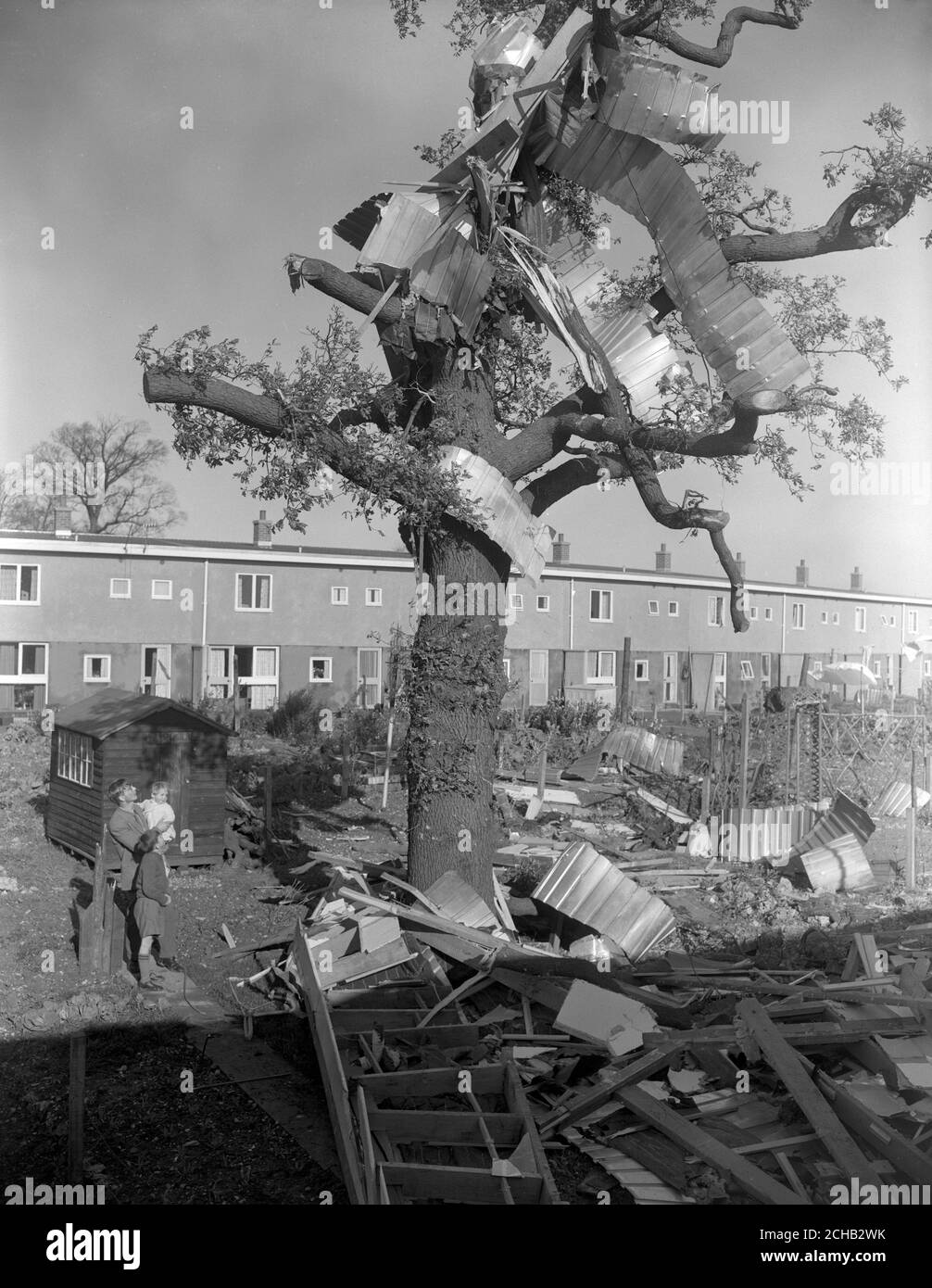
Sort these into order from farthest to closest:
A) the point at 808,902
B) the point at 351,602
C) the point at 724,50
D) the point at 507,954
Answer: the point at 351,602 < the point at 808,902 < the point at 724,50 < the point at 507,954

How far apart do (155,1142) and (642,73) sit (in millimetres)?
8207

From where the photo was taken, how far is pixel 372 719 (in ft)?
75.3

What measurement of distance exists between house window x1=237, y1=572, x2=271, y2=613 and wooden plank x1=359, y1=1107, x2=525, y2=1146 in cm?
2432

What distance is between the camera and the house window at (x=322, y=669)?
2934 cm

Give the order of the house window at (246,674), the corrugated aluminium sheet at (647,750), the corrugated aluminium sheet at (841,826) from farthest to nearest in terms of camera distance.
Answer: the house window at (246,674) < the corrugated aluminium sheet at (647,750) < the corrugated aluminium sheet at (841,826)

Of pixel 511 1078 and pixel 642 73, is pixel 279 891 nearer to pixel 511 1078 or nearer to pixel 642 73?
pixel 511 1078

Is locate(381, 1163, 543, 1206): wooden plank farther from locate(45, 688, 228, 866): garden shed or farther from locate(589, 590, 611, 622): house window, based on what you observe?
locate(589, 590, 611, 622): house window

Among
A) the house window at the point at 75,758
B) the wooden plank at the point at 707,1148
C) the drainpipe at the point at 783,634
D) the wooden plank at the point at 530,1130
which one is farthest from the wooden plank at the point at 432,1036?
the drainpipe at the point at 783,634

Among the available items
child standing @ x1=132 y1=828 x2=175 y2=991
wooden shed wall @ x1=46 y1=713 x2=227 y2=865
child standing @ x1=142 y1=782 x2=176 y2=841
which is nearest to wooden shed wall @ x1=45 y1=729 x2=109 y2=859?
wooden shed wall @ x1=46 y1=713 x2=227 y2=865

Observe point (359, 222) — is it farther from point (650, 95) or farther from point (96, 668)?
point (96, 668)

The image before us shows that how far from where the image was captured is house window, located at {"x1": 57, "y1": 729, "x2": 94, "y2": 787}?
12.0 meters

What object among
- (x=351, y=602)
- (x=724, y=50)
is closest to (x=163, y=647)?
(x=351, y=602)

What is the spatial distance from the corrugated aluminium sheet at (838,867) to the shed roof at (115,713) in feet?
22.9

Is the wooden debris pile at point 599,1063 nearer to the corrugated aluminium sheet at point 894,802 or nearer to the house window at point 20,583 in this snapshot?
the corrugated aluminium sheet at point 894,802
